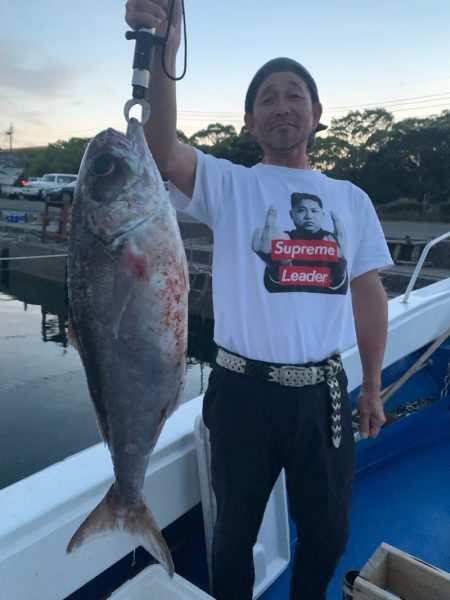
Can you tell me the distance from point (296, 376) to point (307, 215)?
0.61 meters

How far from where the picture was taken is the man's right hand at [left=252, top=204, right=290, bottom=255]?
1.86 m

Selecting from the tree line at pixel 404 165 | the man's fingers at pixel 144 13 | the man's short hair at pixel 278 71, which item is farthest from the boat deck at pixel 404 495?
the tree line at pixel 404 165

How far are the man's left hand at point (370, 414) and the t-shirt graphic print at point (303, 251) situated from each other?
0.60 metres

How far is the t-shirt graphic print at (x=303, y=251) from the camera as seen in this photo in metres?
1.84

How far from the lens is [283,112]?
1960mm

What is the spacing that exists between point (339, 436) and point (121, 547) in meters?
0.92

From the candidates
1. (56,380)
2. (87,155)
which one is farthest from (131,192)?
(56,380)

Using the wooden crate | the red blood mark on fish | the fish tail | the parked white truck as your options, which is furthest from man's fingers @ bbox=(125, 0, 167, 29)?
the parked white truck

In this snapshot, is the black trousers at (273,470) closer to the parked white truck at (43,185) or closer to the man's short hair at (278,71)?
the man's short hair at (278,71)

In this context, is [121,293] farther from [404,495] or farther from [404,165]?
[404,165]

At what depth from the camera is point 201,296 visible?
15.1 m

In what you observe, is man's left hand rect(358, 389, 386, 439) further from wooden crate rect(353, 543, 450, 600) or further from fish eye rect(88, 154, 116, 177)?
fish eye rect(88, 154, 116, 177)

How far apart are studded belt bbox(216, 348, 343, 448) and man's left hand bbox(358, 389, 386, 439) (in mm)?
373

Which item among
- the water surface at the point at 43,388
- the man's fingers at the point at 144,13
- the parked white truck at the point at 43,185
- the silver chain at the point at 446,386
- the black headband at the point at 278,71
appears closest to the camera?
the man's fingers at the point at 144,13
